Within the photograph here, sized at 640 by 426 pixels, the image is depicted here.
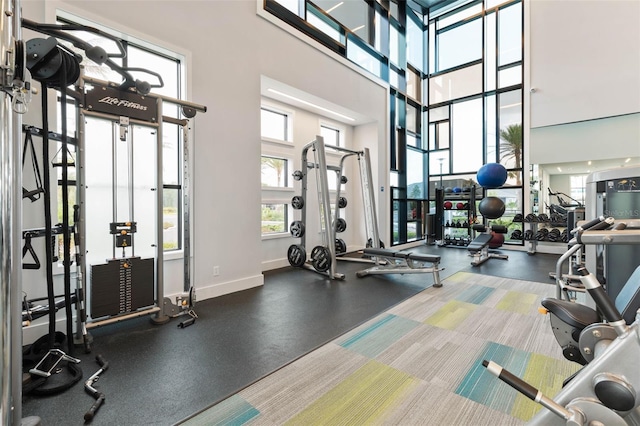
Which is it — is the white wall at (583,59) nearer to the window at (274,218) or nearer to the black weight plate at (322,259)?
the black weight plate at (322,259)

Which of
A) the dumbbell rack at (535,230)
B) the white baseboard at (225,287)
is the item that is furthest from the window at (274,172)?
the dumbbell rack at (535,230)

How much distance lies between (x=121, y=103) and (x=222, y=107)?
1.27 meters

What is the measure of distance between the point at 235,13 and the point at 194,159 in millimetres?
2030

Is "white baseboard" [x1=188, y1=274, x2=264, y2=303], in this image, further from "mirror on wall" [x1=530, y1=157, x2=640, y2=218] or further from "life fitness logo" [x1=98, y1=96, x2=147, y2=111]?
"mirror on wall" [x1=530, y1=157, x2=640, y2=218]

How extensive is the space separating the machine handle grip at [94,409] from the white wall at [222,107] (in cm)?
168

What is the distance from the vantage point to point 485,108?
7.46 m

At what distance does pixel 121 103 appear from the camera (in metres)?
2.56

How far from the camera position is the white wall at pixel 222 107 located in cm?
323

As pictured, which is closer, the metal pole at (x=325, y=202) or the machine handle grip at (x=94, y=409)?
the machine handle grip at (x=94, y=409)

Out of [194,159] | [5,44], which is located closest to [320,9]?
[194,159]

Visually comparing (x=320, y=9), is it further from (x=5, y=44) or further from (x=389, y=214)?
(x=5, y=44)

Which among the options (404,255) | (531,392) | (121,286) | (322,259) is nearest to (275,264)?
(322,259)

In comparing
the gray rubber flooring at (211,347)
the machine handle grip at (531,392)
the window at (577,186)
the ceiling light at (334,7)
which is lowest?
the gray rubber flooring at (211,347)

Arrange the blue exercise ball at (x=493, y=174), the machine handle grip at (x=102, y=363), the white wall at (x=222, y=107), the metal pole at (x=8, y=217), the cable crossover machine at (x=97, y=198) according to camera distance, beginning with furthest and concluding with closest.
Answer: the blue exercise ball at (x=493, y=174) < the white wall at (x=222, y=107) < the machine handle grip at (x=102, y=363) < the cable crossover machine at (x=97, y=198) < the metal pole at (x=8, y=217)
